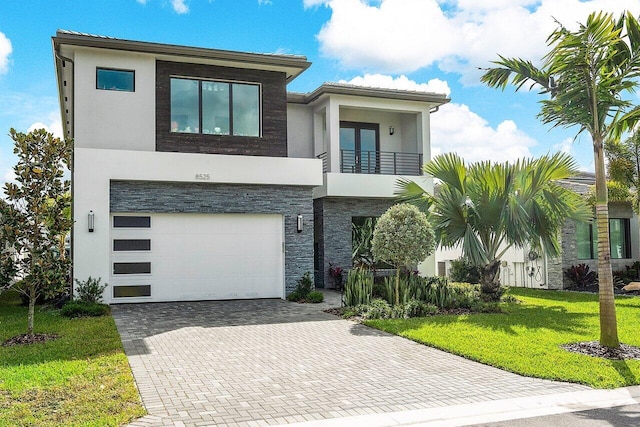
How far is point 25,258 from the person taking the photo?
10.5 m

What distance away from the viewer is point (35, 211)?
10.3 meters

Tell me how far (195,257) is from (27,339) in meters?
6.14

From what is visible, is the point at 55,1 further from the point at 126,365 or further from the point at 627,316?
the point at 627,316

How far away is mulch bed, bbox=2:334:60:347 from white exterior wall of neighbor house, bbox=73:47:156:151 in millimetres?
6423

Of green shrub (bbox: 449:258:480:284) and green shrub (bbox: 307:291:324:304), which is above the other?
green shrub (bbox: 449:258:480:284)

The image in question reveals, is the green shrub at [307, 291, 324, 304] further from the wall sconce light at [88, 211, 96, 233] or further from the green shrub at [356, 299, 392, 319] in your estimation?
the wall sconce light at [88, 211, 96, 233]

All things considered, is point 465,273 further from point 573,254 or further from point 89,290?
point 89,290

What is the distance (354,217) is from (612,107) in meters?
11.6

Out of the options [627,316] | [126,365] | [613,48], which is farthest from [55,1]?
[627,316]

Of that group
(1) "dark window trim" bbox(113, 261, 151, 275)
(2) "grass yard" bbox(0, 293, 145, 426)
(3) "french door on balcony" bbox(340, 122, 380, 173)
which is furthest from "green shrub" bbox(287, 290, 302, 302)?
(3) "french door on balcony" bbox(340, 122, 380, 173)

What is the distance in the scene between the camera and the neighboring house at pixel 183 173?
1506 cm

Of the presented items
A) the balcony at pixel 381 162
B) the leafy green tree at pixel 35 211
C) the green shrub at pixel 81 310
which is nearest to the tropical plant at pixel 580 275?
the balcony at pixel 381 162

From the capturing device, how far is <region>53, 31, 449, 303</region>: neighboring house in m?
15.1

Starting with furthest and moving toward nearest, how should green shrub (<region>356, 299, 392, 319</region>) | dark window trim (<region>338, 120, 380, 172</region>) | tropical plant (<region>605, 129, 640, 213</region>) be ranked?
dark window trim (<region>338, 120, 380, 172</region>)
tropical plant (<region>605, 129, 640, 213</region>)
green shrub (<region>356, 299, 392, 319</region>)
